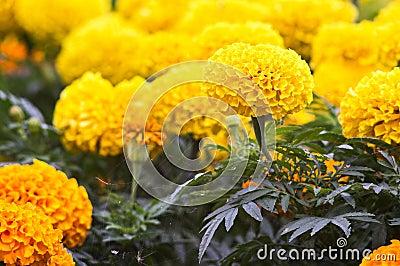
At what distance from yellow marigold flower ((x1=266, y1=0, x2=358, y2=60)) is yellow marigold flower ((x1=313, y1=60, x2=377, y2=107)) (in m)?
0.16

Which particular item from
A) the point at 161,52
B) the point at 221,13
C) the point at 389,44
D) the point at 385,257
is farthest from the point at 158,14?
the point at 385,257

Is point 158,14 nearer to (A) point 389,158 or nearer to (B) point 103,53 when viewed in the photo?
(B) point 103,53

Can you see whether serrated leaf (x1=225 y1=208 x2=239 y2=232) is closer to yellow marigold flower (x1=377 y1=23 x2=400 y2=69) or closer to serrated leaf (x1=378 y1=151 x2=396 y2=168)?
serrated leaf (x1=378 y1=151 x2=396 y2=168)

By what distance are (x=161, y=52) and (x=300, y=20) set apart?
371mm

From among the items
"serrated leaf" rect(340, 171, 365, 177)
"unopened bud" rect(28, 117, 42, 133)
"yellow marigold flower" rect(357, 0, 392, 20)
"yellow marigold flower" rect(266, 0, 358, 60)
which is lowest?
"serrated leaf" rect(340, 171, 365, 177)

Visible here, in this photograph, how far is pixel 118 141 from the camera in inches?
56.0

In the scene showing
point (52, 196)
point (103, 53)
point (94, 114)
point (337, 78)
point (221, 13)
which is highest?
point (221, 13)

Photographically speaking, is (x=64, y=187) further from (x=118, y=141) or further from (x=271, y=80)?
(x=271, y=80)

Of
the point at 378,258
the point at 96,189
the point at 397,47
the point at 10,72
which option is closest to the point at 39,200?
the point at 96,189

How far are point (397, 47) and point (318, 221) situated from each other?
0.53 metres

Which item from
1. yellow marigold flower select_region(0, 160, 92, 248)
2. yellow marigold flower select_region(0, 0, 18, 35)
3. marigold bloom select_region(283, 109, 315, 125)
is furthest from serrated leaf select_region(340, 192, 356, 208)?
yellow marigold flower select_region(0, 0, 18, 35)

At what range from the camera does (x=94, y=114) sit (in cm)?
143

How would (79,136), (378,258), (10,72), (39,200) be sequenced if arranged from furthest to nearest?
1. (10,72)
2. (79,136)
3. (39,200)
4. (378,258)

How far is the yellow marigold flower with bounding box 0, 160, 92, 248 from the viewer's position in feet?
3.90
